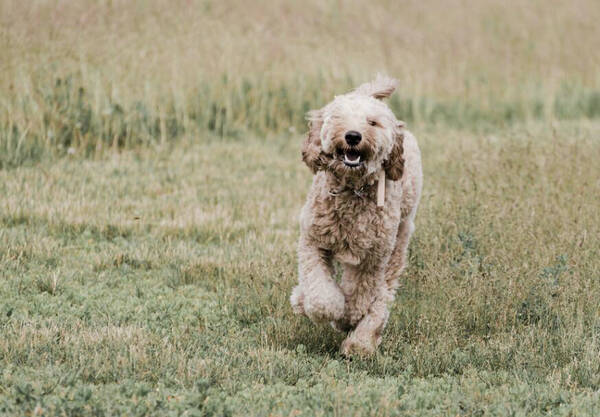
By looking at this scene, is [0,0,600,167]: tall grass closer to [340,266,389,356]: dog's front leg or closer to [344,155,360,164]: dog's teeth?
[340,266,389,356]: dog's front leg

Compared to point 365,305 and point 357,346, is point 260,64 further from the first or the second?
point 357,346

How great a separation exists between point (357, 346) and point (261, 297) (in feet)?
3.55

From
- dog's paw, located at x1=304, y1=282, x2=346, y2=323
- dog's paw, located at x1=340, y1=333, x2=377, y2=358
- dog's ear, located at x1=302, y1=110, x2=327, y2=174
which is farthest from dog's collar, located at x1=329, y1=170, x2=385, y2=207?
dog's paw, located at x1=340, y1=333, x2=377, y2=358

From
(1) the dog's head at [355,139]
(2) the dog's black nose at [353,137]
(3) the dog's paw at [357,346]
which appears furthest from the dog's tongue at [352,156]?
(3) the dog's paw at [357,346]

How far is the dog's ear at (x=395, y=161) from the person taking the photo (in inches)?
207

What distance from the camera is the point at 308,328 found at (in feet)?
18.4

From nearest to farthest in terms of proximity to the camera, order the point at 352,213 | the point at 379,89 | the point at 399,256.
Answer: the point at 352,213
the point at 379,89
the point at 399,256

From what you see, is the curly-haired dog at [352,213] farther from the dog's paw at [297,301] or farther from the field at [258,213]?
the field at [258,213]

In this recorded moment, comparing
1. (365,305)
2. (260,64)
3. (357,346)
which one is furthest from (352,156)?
(260,64)

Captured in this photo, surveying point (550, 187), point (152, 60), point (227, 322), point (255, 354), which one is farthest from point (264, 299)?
point (152, 60)

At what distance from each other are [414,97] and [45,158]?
21.8 ft

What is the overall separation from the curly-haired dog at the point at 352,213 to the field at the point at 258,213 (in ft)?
0.86

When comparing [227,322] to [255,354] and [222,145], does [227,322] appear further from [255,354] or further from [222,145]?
[222,145]

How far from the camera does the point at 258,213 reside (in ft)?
28.3
